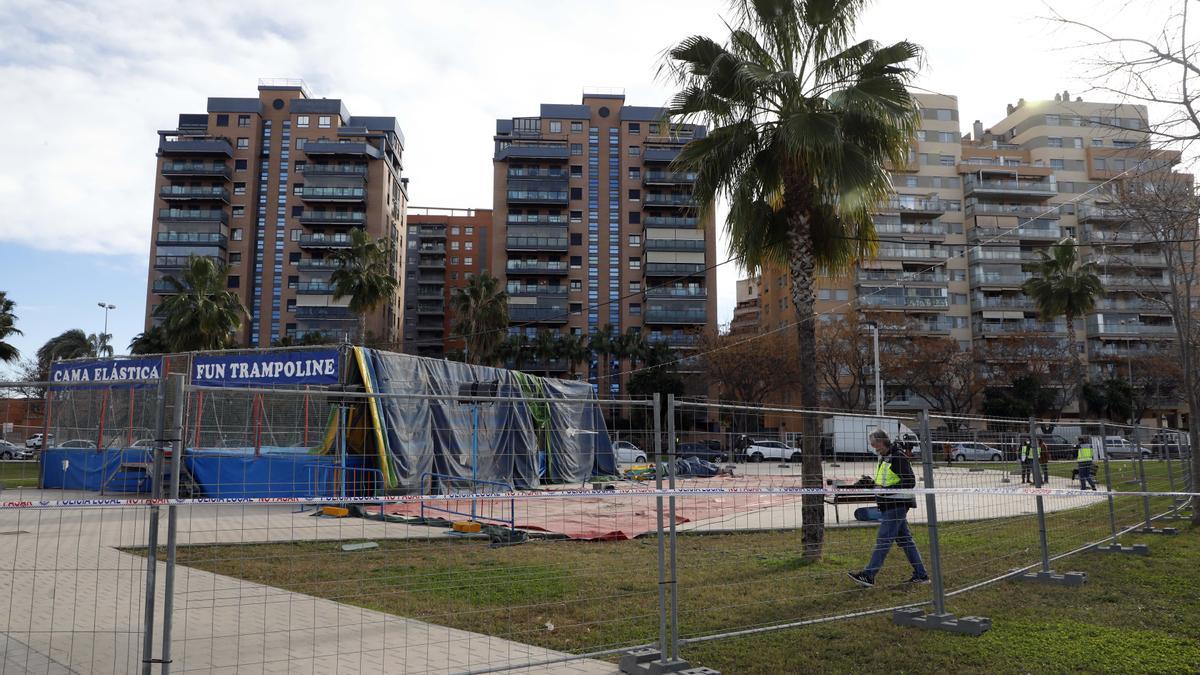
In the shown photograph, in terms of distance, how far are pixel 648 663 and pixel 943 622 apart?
2.89 meters

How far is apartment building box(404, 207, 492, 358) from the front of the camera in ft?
358

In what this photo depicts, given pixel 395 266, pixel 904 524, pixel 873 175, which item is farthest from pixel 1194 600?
pixel 395 266

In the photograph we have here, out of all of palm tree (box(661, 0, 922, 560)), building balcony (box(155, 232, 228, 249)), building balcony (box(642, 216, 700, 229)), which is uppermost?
building balcony (box(642, 216, 700, 229))

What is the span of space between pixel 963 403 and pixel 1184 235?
1936 inches

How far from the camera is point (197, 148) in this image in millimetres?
82750

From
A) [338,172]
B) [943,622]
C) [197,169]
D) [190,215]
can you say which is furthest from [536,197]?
[943,622]

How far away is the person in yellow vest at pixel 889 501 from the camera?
27.3ft

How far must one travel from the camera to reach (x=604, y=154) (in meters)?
83.8

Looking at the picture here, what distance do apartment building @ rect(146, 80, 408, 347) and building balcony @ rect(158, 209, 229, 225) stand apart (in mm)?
104

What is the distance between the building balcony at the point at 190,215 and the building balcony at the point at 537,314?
3301 cm

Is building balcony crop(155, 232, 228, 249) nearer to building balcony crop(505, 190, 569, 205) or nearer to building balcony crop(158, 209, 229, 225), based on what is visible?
building balcony crop(158, 209, 229, 225)

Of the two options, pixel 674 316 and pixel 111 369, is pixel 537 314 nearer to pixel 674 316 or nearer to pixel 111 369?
pixel 674 316

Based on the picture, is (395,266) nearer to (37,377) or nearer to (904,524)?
(37,377)

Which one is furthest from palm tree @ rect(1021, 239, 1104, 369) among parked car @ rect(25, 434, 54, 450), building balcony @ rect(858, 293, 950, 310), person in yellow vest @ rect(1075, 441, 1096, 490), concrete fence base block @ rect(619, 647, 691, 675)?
parked car @ rect(25, 434, 54, 450)
